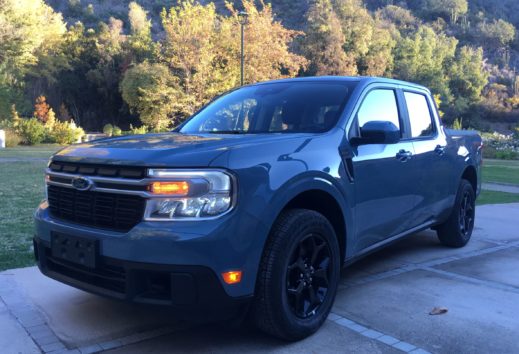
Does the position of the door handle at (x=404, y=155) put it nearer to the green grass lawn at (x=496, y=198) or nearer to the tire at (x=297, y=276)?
the tire at (x=297, y=276)

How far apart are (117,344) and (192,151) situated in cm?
139

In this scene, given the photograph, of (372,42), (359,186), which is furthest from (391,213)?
(372,42)

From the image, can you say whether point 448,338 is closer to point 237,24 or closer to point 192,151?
point 192,151

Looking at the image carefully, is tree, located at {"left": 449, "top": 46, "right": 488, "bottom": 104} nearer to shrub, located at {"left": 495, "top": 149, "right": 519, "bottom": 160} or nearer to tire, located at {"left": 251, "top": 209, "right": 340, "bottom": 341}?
shrub, located at {"left": 495, "top": 149, "right": 519, "bottom": 160}

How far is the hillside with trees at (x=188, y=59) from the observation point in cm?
3647

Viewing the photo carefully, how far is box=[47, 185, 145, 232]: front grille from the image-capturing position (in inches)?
119

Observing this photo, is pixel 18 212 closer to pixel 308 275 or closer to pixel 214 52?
pixel 308 275

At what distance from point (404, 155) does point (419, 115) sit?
0.92 m

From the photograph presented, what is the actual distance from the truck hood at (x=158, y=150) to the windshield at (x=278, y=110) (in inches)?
21.0

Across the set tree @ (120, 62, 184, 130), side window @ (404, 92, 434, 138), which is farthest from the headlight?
tree @ (120, 62, 184, 130)

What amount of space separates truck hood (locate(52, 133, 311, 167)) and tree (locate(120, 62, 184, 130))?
33.9m

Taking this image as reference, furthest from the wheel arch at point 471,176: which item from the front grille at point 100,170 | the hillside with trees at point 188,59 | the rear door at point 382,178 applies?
the hillside with trees at point 188,59

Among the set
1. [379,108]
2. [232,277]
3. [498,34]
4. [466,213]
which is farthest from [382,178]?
[498,34]

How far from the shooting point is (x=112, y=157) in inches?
124
